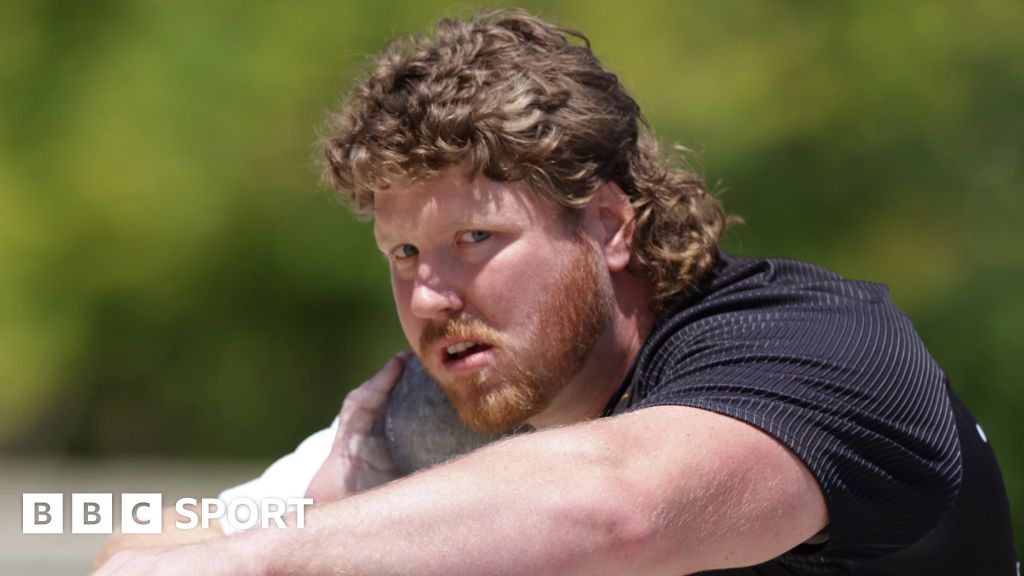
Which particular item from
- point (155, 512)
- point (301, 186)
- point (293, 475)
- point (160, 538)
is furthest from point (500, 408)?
point (301, 186)

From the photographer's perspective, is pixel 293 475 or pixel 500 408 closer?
pixel 500 408

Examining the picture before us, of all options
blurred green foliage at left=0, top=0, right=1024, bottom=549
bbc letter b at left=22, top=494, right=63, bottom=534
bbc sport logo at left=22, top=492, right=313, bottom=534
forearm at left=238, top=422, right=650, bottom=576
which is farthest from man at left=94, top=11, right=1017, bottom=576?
blurred green foliage at left=0, top=0, right=1024, bottom=549

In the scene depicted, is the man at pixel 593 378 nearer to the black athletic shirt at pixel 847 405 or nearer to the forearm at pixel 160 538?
the black athletic shirt at pixel 847 405

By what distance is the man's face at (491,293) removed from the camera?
251 centimetres

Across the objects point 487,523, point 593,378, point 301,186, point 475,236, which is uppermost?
point 301,186

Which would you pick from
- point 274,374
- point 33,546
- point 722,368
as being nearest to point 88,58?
point 274,374

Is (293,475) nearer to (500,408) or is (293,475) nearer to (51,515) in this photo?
(51,515)

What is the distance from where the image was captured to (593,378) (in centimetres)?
267

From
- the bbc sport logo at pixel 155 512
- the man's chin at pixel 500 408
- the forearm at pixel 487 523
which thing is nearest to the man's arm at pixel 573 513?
the forearm at pixel 487 523

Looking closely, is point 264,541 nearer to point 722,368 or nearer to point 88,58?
point 722,368

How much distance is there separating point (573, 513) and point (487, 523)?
0.12 meters

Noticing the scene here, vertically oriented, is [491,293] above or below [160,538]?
above

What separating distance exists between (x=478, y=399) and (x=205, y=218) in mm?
4991

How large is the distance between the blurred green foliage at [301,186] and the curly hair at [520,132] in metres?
2.96
